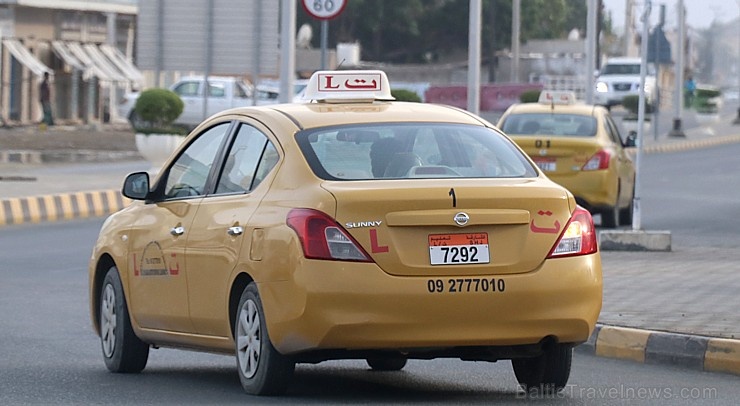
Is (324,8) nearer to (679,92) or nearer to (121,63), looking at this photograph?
(679,92)

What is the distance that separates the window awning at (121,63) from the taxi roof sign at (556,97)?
33.4 meters

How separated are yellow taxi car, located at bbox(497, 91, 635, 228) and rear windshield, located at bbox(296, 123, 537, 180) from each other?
38.2ft

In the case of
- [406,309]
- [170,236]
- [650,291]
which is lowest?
[650,291]

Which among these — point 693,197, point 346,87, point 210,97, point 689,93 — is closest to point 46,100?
point 210,97

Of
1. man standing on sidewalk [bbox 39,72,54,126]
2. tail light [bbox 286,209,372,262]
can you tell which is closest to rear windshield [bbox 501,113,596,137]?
tail light [bbox 286,209,372,262]

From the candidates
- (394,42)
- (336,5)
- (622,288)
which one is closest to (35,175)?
(336,5)

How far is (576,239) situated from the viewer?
7824 mm

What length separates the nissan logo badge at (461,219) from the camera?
750cm

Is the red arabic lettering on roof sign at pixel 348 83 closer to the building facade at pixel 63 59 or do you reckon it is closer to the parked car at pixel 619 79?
the building facade at pixel 63 59

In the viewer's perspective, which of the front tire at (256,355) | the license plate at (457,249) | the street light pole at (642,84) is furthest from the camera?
the street light pole at (642,84)

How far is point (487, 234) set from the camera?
761 centimetres

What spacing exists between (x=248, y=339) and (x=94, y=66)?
45.1 meters

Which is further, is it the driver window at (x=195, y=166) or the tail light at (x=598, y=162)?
the tail light at (x=598, y=162)

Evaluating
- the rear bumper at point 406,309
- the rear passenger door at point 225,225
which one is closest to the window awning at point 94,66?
the rear passenger door at point 225,225
